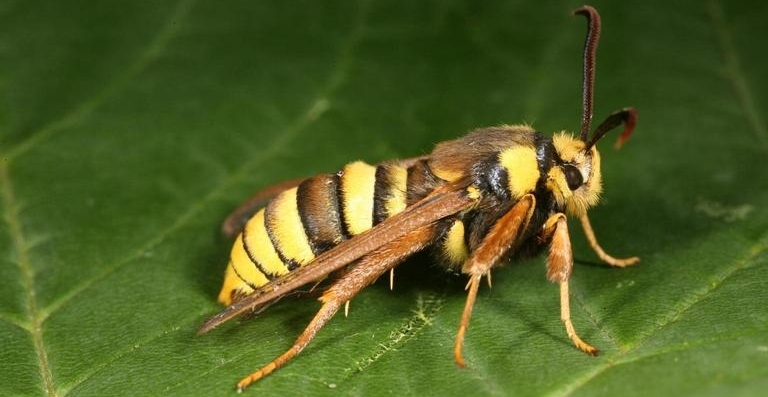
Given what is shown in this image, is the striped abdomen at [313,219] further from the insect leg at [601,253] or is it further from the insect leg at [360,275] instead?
the insect leg at [601,253]

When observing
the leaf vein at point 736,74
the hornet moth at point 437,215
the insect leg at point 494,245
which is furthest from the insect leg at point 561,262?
the leaf vein at point 736,74

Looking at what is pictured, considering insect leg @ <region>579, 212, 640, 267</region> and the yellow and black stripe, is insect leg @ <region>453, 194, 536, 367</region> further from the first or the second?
insect leg @ <region>579, 212, 640, 267</region>

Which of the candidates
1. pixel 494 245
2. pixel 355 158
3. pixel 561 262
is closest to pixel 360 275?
pixel 494 245

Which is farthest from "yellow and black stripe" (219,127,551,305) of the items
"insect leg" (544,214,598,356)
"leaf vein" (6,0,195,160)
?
"leaf vein" (6,0,195,160)

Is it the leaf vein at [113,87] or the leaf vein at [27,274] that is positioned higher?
the leaf vein at [113,87]

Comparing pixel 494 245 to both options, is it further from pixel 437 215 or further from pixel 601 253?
pixel 601 253

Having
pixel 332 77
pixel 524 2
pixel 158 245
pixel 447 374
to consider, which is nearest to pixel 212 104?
pixel 332 77

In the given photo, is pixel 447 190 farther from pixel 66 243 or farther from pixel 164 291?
pixel 66 243
